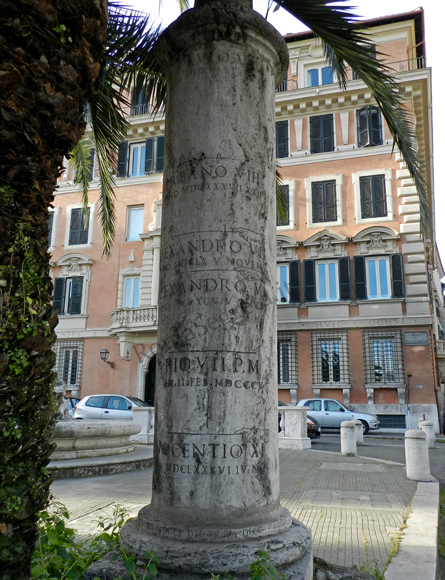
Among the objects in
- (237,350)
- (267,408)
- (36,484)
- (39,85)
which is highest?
(39,85)

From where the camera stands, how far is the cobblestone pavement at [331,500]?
4582mm

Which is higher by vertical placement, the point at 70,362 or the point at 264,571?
the point at 70,362

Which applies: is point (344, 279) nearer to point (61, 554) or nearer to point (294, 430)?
point (294, 430)

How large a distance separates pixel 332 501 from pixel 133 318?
755 inches

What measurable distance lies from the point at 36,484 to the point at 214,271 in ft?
5.43

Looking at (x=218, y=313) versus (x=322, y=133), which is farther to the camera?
(x=322, y=133)

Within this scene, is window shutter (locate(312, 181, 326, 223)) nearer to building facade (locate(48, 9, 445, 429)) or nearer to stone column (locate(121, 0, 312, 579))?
building facade (locate(48, 9, 445, 429))

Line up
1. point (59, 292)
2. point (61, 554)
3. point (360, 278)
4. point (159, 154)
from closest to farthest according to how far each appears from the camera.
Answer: point (61, 554) < point (360, 278) < point (159, 154) < point (59, 292)

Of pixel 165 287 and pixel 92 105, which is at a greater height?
pixel 92 105

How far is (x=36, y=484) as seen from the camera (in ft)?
7.60

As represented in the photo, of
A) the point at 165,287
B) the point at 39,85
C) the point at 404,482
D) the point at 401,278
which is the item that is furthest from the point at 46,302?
the point at 401,278

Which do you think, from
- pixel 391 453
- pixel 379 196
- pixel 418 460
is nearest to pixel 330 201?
pixel 379 196

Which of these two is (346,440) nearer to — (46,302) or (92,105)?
(92,105)

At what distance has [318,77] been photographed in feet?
83.2
